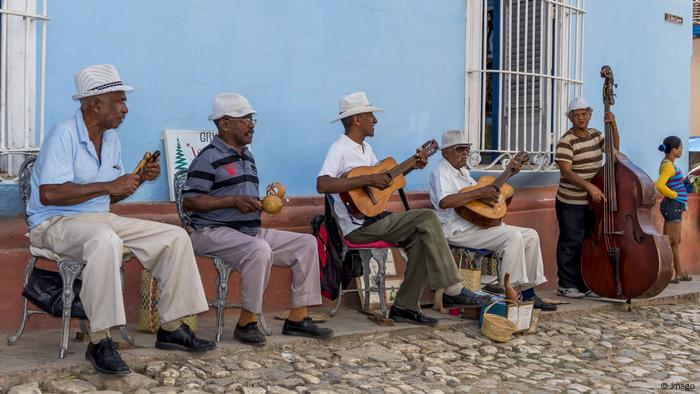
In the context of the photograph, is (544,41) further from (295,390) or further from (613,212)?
(295,390)

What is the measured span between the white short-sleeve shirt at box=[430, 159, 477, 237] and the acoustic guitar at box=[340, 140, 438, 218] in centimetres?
57

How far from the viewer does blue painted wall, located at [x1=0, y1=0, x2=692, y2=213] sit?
5.49 meters

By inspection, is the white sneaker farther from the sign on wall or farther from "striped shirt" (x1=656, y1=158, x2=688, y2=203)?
the sign on wall

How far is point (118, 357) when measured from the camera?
430 centimetres

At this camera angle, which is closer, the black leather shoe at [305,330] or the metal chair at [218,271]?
the metal chair at [218,271]

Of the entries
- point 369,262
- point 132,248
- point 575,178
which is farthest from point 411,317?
point 132,248

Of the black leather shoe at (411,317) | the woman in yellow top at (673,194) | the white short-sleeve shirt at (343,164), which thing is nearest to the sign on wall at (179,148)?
A: the white short-sleeve shirt at (343,164)

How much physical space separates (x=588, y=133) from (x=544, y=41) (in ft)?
4.05

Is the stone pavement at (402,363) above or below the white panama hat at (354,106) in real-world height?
below

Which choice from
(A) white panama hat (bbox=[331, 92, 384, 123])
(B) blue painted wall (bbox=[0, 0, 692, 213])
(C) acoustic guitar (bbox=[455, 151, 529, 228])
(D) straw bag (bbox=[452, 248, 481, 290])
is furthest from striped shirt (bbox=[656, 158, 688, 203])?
(A) white panama hat (bbox=[331, 92, 384, 123])

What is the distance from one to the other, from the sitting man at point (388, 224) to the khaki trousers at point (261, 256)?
1.94 feet

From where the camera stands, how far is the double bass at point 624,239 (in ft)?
22.2

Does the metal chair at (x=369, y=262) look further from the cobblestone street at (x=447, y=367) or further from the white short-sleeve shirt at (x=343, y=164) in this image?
the cobblestone street at (x=447, y=367)

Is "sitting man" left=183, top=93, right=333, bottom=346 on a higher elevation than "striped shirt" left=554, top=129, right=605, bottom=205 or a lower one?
lower
